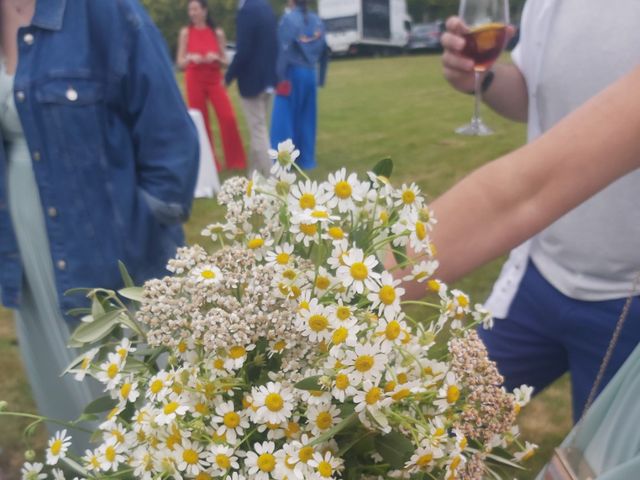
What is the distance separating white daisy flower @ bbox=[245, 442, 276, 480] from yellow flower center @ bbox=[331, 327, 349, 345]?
13cm

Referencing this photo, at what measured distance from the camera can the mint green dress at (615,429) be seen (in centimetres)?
76

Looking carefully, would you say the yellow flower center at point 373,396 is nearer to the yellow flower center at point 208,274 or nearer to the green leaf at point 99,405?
the yellow flower center at point 208,274

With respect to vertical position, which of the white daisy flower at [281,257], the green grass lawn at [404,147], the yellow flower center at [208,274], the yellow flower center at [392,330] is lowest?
the green grass lawn at [404,147]

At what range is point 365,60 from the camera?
23.9m

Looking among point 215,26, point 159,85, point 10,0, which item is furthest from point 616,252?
point 215,26

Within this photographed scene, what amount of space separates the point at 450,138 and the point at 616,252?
24.4ft

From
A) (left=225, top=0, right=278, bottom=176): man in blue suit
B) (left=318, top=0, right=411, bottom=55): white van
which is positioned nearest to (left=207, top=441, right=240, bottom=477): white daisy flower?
(left=225, top=0, right=278, bottom=176): man in blue suit

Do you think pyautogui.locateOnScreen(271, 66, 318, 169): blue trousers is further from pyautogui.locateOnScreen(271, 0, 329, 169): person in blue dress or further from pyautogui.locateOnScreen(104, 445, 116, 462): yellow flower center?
pyautogui.locateOnScreen(104, 445, 116, 462): yellow flower center

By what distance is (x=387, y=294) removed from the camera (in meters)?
0.66

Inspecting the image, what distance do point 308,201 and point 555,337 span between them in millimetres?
1090

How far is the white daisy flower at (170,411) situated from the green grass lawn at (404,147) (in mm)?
318

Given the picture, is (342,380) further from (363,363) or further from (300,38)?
(300,38)

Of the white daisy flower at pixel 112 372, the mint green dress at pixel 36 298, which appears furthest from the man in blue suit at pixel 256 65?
the white daisy flower at pixel 112 372

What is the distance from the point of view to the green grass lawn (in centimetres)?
300
